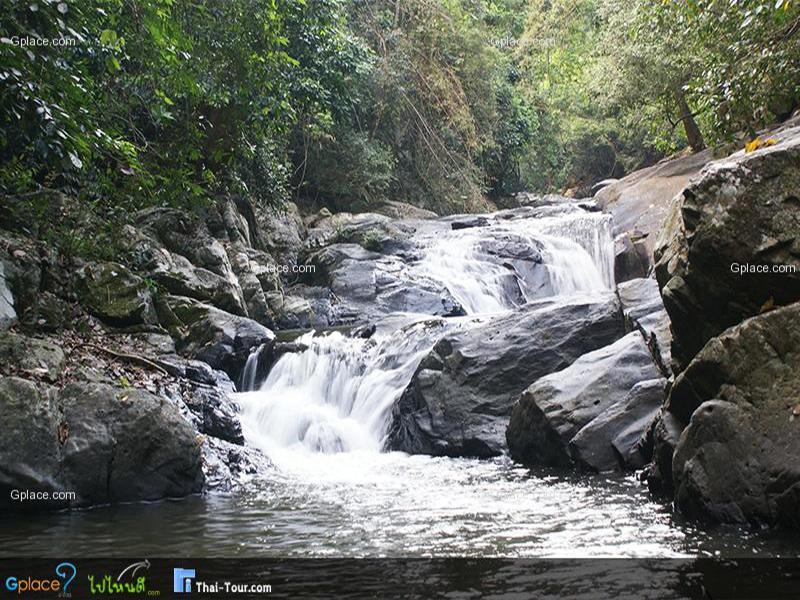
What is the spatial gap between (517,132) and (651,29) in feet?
61.8

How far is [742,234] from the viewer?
561 cm

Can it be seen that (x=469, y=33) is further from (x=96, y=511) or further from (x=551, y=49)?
(x=96, y=511)

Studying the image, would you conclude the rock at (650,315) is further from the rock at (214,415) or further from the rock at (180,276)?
the rock at (180,276)

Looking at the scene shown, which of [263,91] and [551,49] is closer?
[263,91]

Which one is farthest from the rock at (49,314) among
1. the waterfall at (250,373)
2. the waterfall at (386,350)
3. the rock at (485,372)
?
the rock at (485,372)

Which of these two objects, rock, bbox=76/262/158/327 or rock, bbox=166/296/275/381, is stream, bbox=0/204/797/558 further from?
rock, bbox=76/262/158/327

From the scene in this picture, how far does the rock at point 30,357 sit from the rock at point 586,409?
16.6 ft

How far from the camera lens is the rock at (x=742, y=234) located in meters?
5.52

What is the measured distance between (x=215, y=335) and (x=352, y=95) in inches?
485

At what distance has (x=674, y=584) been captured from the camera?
396 centimetres

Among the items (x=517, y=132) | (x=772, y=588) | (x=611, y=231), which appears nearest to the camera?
(x=772, y=588)

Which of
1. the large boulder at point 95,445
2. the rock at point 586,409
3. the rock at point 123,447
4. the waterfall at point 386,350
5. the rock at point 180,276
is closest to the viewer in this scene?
the large boulder at point 95,445

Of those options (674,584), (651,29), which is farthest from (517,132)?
(674,584)

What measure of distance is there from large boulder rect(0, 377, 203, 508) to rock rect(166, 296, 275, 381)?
4576 millimetres
